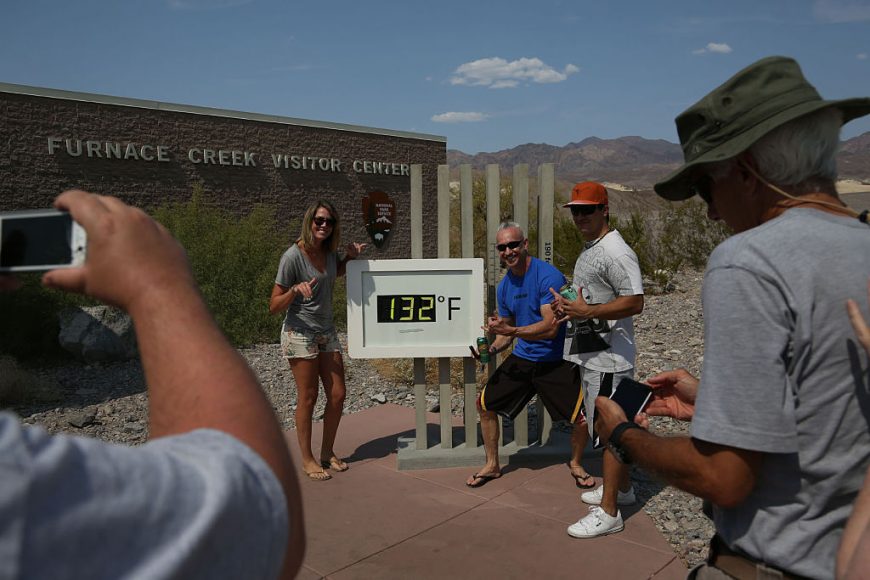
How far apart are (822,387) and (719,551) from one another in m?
0.47

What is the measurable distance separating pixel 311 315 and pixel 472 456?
5.39 ft

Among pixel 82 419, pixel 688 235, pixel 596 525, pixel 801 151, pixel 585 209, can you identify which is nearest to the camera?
pixel 801 151

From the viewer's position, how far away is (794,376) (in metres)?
1.28

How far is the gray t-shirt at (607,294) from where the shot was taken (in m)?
3.84

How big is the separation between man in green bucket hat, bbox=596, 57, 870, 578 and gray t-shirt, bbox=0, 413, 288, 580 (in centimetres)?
95

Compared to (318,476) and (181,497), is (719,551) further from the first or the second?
(318,476)

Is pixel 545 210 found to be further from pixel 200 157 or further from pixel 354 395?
pixel 200 157

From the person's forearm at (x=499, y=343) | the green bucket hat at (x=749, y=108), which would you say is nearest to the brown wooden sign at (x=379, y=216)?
the person's forearm at (x=499, y=343)

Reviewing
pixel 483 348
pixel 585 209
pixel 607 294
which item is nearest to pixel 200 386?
pixel 607 294

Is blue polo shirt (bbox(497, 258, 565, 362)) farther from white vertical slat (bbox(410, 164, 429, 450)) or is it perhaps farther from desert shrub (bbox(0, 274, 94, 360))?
desert shrub (bbox(0, 274, 94, 360))

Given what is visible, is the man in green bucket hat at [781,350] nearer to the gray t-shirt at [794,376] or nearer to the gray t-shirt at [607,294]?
the gray t-shirt at [794,376]

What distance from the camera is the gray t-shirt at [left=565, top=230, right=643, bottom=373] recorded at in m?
3.84

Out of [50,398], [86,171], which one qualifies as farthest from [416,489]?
[86,171]

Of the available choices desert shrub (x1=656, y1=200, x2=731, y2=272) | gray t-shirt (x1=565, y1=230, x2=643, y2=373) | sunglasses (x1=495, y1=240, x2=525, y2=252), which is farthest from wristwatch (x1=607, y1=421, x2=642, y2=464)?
desert shrub (x1=656, y1=200, x2=731, y2=272)
